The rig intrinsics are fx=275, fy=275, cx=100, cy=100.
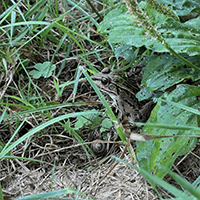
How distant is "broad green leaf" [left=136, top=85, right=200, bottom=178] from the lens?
126 cm

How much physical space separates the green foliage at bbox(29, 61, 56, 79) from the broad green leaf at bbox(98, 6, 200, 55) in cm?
71

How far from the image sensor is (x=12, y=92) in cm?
207

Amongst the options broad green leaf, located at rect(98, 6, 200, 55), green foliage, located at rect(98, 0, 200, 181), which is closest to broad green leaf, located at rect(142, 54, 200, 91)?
green foliage, located at rect(98, 0, 200, 181)

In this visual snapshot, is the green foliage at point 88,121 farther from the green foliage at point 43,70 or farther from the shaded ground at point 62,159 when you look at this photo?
the green foliage at point 43,70

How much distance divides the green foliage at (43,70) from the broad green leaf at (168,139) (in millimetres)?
970

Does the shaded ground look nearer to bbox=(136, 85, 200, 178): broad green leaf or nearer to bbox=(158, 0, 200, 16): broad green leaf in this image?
bbox=(136, 85, 200, 178): broad green leaf

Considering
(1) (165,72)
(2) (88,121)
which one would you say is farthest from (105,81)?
(1) (165,72)

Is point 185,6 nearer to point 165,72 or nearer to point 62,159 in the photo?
point 165,72

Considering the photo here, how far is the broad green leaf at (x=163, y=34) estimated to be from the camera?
1438 mm

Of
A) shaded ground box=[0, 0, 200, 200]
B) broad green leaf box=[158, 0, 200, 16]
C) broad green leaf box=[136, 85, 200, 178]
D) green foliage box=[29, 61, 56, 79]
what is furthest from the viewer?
green foliage box=[29, 61, 56, 79]

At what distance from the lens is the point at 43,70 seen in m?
2.09

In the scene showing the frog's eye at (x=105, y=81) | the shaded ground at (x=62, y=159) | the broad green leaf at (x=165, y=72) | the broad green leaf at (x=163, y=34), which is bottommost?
the shaded ground at (x=62, y=159)

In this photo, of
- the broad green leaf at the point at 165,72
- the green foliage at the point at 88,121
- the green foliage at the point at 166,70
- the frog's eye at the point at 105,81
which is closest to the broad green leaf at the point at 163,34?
the green foliage at the point at 166,70

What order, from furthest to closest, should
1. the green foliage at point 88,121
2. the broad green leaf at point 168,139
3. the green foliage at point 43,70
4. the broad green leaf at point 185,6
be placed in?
the green foliage at point 43,70 < the green foliage at point 88,121 < the broad green leaf at point 185,6 < the broad green leaf at point 168,139
